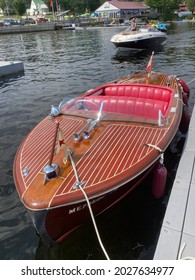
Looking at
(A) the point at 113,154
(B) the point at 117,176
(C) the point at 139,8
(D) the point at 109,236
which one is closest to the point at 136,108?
(A) the point at 113,154

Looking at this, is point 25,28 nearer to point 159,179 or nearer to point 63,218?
point 159,179

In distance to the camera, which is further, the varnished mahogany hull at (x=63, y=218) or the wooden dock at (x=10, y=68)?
the wooden dock at (x=10, y=68)

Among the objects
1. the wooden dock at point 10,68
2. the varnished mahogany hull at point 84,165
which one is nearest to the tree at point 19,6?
the wooden dock at point 10,68

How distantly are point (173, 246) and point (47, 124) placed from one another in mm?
4066

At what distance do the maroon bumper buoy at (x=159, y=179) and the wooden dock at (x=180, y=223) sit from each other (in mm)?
290

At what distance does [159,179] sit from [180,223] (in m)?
1.26

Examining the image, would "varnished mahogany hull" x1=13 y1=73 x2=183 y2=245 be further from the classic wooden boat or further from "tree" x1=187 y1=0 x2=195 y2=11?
"tree" x1=187 y1=0 x2=195 y2=11

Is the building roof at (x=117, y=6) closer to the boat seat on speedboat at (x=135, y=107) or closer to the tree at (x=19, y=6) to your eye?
the tree at (x=19, y=6)

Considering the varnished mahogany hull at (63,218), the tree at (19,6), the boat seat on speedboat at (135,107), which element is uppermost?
the tree at (19,6)

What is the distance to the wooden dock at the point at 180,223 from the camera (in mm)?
3361

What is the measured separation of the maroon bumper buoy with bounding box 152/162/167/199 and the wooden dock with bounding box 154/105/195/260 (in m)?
0.29

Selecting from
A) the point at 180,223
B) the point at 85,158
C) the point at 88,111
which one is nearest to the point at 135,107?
the point at 88,111

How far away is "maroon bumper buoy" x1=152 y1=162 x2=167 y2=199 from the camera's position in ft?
16.0

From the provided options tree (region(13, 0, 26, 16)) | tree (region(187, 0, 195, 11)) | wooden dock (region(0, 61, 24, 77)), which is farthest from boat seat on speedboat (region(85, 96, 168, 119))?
tree (region(13, 0, 26, 16))
